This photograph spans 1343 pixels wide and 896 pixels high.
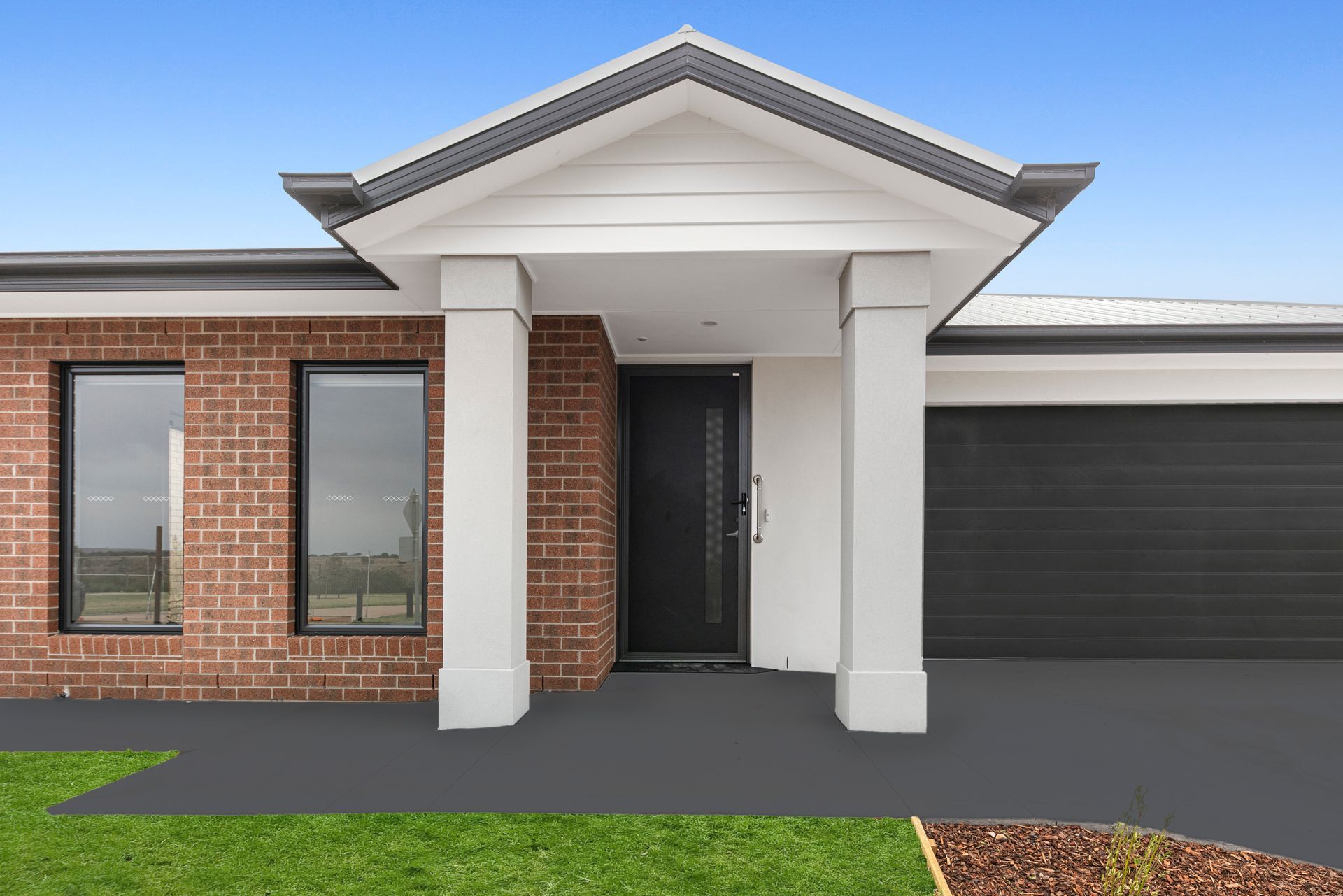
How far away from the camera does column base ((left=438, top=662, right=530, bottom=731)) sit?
4.97 m

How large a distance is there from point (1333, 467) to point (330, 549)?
9280 millimetres

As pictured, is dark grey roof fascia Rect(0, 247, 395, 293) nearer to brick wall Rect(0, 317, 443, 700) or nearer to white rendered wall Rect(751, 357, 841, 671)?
brick wall Rect(0, 317, 443, 700)

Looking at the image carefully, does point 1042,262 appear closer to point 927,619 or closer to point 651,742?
point 927,619

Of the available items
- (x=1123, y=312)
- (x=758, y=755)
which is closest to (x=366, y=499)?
(x=758, y=755)

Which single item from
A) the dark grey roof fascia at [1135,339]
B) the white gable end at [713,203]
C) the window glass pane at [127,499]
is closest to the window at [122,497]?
the window glass pane at [127,499]

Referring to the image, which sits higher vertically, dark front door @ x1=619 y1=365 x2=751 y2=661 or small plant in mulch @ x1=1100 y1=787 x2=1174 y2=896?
dark front door @ x1=619 y1=365 x2=751 y2=661

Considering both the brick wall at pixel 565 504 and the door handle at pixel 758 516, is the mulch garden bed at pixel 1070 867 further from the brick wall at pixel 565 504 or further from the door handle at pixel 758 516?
the door handle at pixel 758 516

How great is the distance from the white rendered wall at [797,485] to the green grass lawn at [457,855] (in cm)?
413

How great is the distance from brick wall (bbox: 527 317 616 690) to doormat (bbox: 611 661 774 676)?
0.87 m

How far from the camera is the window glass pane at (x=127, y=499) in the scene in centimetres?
624

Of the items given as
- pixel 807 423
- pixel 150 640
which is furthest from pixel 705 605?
pixel 150 640

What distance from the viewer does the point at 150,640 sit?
6.07m

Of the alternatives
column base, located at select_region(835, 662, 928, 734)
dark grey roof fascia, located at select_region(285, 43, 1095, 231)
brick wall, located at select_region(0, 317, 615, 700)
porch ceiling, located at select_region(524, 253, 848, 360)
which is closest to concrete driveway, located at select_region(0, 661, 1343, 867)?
column base, located at select_region(835, 662, 928, 734)

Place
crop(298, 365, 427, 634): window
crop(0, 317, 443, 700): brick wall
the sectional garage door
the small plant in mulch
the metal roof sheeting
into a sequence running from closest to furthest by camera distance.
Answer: the small plant in mulch < crop(0, 317, 443, 700): brick wall < crop(298, 365, 427, 634): window < the metal roof sheeting < the sectional garage door
